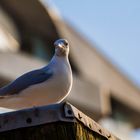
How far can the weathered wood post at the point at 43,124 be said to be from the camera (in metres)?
2.62

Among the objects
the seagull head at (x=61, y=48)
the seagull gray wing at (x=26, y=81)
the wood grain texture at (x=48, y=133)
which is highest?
the seagull head at (x=61, y=48)

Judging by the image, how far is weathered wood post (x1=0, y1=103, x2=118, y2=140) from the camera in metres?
2.62

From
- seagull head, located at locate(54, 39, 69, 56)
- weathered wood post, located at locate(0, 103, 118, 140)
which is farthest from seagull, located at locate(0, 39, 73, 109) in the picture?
weathered wood post, located at locate(0, 103, 118, 140)

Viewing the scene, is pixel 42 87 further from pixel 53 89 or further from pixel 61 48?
pixel 61 48

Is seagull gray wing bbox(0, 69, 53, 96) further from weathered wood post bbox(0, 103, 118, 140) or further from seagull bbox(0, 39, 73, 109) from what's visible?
weathered wood post bbox(0, 103, 118, 140)

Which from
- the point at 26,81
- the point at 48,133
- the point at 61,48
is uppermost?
the point at 61,48

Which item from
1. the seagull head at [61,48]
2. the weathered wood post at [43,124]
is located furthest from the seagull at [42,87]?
the weathered wood post at [43,124]

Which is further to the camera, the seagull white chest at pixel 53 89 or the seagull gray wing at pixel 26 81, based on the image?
the seagull gray wing at pixel 26 81

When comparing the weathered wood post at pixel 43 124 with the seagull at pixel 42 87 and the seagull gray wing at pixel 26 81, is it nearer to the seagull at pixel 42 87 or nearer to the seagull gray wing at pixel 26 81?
the seagull at pixel 42 87

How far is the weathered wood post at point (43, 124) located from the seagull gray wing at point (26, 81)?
1256 millimetres

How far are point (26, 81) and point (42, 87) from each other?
0.84ft

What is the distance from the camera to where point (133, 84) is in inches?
1015

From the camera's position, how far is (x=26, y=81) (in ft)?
13.4

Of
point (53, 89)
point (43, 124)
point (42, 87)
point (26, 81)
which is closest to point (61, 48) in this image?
point (26, 81)
